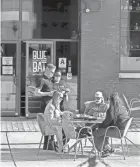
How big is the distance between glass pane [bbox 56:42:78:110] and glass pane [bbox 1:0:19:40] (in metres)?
1.36

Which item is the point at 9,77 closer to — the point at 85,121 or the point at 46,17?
the point at 46,17

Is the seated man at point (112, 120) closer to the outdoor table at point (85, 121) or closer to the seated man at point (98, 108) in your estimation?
the outdoor table at point (85, 121)

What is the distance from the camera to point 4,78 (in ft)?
50.8

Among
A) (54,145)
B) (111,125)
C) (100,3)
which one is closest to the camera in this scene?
(111,125)

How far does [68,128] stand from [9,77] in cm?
588

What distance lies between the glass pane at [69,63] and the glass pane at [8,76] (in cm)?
131

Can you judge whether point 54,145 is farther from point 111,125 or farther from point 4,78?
point 4,78

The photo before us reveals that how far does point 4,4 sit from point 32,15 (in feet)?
2.82

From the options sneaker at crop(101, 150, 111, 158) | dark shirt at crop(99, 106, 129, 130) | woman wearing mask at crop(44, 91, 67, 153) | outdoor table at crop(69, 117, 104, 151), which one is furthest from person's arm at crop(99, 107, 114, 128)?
woman wearing mask at crop(44, 91, 67, 153)

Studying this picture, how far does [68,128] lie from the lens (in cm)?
997

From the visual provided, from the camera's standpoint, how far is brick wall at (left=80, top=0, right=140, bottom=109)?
15305mm

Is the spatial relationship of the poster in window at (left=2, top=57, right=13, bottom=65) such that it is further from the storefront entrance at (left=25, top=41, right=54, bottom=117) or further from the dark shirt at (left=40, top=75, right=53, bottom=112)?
the dark shirt at (left=40, top=75, right=53, bottom=112)

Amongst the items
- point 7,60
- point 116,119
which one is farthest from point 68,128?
point 7,60

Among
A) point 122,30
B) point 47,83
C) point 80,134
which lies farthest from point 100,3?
point 80,134
